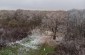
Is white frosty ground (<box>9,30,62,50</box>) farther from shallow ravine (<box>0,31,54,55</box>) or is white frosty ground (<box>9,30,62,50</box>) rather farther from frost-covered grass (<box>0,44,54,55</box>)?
frost-covered grass (<box>0,44,54,55</box>)

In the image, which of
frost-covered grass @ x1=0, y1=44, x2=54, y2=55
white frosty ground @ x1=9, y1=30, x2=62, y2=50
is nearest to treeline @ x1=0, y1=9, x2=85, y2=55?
white frosty ground @ x1=9, y1=30, x2=62, y2=50

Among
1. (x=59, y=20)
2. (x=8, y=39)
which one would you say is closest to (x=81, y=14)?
(x=59, y=20)

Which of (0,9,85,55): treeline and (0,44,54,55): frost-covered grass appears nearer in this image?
(0,44,54,55): frost-covered grass

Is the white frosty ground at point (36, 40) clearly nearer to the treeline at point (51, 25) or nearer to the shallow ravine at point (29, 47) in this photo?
the shallow ravine at point (29, 47)

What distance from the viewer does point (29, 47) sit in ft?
59.0

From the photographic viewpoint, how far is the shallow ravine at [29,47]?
55.9 feet

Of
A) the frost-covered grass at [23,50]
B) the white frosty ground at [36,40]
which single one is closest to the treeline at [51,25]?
the white frosty ground at [36,40]

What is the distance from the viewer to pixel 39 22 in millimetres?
23875

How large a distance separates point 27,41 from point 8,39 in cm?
137

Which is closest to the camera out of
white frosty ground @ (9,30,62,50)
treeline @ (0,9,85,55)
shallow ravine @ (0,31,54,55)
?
shallow ravine @ (0,31,54,55)

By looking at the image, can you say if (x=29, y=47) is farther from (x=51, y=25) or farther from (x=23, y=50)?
(x=51, y=25)

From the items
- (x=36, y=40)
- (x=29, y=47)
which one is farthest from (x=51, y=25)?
(x=29, y=47)

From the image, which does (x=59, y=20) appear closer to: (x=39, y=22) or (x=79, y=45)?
(x=39, y=22)

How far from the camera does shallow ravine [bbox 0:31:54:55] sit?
671 inches
